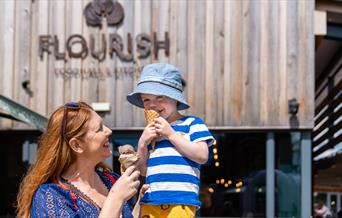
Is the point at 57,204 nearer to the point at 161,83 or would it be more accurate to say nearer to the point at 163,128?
the point at 163,128

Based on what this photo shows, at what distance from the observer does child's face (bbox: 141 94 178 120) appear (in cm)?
285

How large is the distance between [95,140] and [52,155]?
16 cm

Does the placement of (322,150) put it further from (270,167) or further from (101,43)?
(101,43)

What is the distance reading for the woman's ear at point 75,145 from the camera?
7.32 feet

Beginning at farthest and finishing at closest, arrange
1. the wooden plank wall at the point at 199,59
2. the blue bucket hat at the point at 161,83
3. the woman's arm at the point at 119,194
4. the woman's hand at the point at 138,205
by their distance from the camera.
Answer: the wooden plank wall at the point at 199,59 → the blue bucket hat at the point at 161,83 → the woman's hand at the point at 138,205 → the woman's arm at the point at 119,194

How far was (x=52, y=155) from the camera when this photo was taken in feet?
7.25

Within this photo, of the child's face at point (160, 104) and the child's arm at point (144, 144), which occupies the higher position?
the child's face at point (160, 104)

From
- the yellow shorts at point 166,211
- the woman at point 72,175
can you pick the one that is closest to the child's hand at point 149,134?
the yellow shorts at point 166,211

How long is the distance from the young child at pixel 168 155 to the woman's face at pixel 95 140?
19.2 inches

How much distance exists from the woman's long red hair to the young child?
22.9 inches

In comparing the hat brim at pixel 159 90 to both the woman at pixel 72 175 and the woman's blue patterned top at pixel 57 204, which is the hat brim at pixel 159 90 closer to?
the woman at pixel 72 175

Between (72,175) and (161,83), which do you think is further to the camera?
(161,83)

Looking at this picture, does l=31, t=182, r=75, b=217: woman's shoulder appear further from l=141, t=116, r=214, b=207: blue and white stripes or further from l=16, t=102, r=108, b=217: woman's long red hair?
l=141, t=116, r=214, b=207: blue and white stripes

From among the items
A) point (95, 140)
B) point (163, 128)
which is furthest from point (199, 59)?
point (95, 140)
